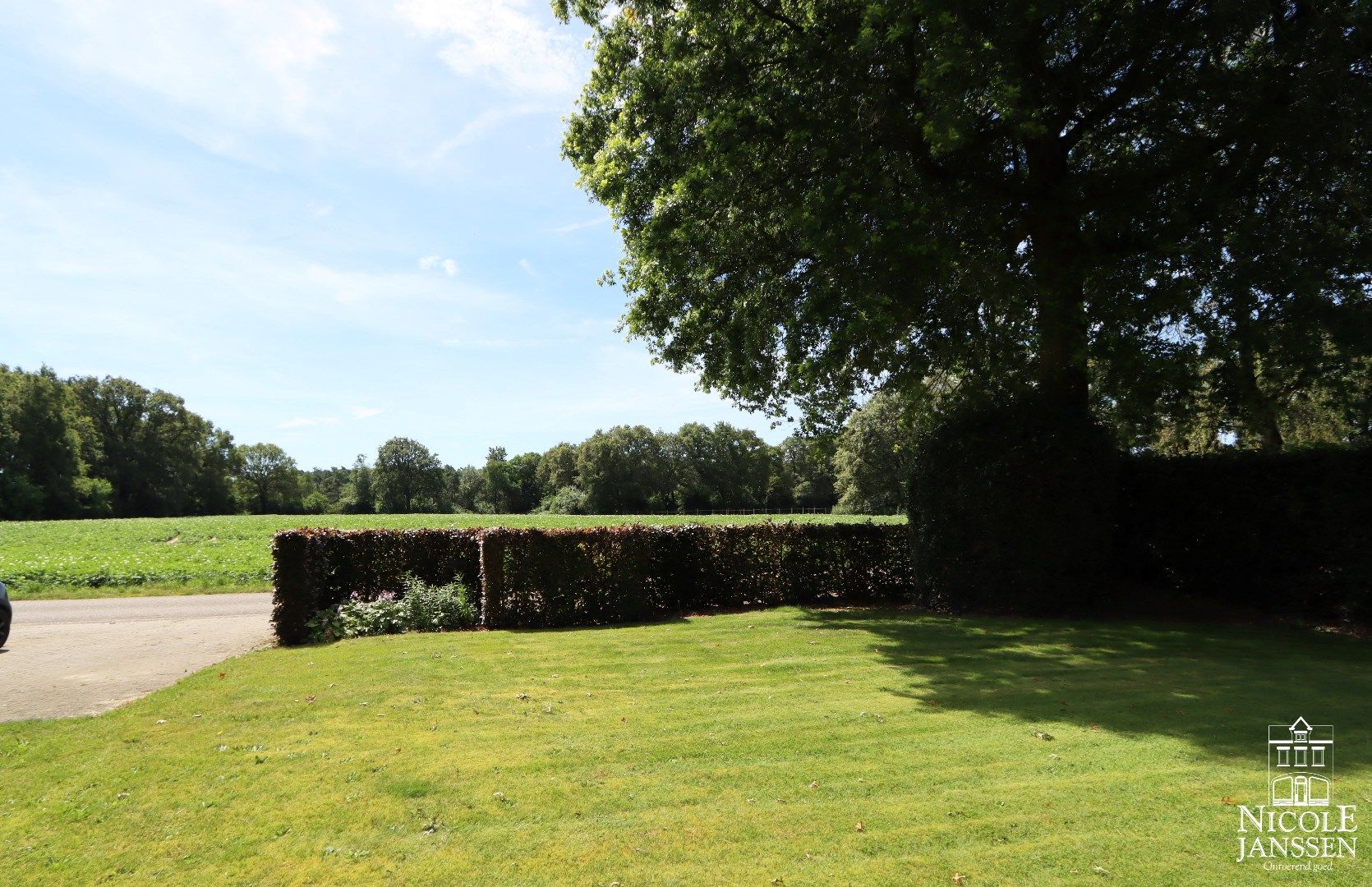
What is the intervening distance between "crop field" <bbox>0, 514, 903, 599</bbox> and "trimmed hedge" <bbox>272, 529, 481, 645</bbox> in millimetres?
9906

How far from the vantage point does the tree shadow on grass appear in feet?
20.0

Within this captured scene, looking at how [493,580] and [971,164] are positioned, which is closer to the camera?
[493,580]

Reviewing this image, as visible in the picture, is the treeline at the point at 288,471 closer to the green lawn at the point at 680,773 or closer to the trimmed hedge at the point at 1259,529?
the trimmed hedge at the point at 1259,529

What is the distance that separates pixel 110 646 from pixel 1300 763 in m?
14.5

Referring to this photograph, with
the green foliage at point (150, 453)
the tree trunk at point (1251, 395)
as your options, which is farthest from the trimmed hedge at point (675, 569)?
the green foliage at point (150, 453)

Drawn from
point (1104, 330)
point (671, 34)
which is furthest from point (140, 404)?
point (1104, 330)

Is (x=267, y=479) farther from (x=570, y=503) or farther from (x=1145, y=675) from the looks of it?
(x=1145, y=675)

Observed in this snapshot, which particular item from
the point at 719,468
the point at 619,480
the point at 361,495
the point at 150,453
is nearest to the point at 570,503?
the point at 619,480

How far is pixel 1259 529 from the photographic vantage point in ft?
40.0

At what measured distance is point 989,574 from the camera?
41.8 feet

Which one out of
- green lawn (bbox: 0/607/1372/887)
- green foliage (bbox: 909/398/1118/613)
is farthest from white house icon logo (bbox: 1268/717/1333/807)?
green foliage (bbox: 909/398/1118/613)

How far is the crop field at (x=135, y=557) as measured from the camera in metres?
19.6

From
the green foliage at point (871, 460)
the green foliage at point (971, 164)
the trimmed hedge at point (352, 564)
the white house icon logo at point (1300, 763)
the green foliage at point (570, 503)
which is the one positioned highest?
the green foliage at point (971, 164)

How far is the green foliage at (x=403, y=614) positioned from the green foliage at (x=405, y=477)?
9842 cm
